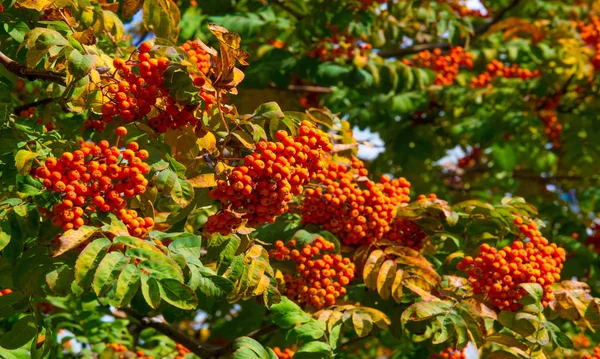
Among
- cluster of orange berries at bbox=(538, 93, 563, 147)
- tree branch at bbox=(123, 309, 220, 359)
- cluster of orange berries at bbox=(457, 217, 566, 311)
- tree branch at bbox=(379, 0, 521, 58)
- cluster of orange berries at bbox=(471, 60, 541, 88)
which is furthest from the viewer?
tree branch at bbox=(379, 0, 521, 58)

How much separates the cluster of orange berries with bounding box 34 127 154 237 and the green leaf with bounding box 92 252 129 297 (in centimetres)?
23

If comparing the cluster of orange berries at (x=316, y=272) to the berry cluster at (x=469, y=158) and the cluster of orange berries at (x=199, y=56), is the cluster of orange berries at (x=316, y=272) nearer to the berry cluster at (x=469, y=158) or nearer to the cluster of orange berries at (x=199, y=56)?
the cluster of orange berries at (x=199, y=56)

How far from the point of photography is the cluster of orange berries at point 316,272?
3656mm

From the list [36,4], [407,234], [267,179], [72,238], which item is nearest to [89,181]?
[72,238]

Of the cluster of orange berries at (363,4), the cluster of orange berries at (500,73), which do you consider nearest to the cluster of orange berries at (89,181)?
the cluster of orange berries at (363,4)

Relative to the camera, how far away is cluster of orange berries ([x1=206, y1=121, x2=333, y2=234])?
280 cm

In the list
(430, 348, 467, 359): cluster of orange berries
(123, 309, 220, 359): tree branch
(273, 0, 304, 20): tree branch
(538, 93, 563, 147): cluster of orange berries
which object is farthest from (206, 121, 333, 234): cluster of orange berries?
(538, 93, 563, 147): cluster of orange berries

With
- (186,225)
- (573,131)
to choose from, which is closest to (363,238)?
(186,225)

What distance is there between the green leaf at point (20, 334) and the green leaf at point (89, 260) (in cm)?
71

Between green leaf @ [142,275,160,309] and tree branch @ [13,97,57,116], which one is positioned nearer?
green leaf @ [142,275,160,309]

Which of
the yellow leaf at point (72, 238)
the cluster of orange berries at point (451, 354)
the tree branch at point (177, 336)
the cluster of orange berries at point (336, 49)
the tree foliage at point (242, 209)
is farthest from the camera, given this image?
the cluster of orange berries at point (336, 49)

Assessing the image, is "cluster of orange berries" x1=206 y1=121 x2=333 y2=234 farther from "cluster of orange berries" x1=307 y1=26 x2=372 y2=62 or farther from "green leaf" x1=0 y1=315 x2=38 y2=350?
"cluster of orange berries" x1=307 y1=26 x2=372 y2=62

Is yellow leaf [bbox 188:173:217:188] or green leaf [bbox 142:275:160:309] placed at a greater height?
yellow leaf [bbox 188:173:217:188]

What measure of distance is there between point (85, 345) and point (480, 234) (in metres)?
2.56
